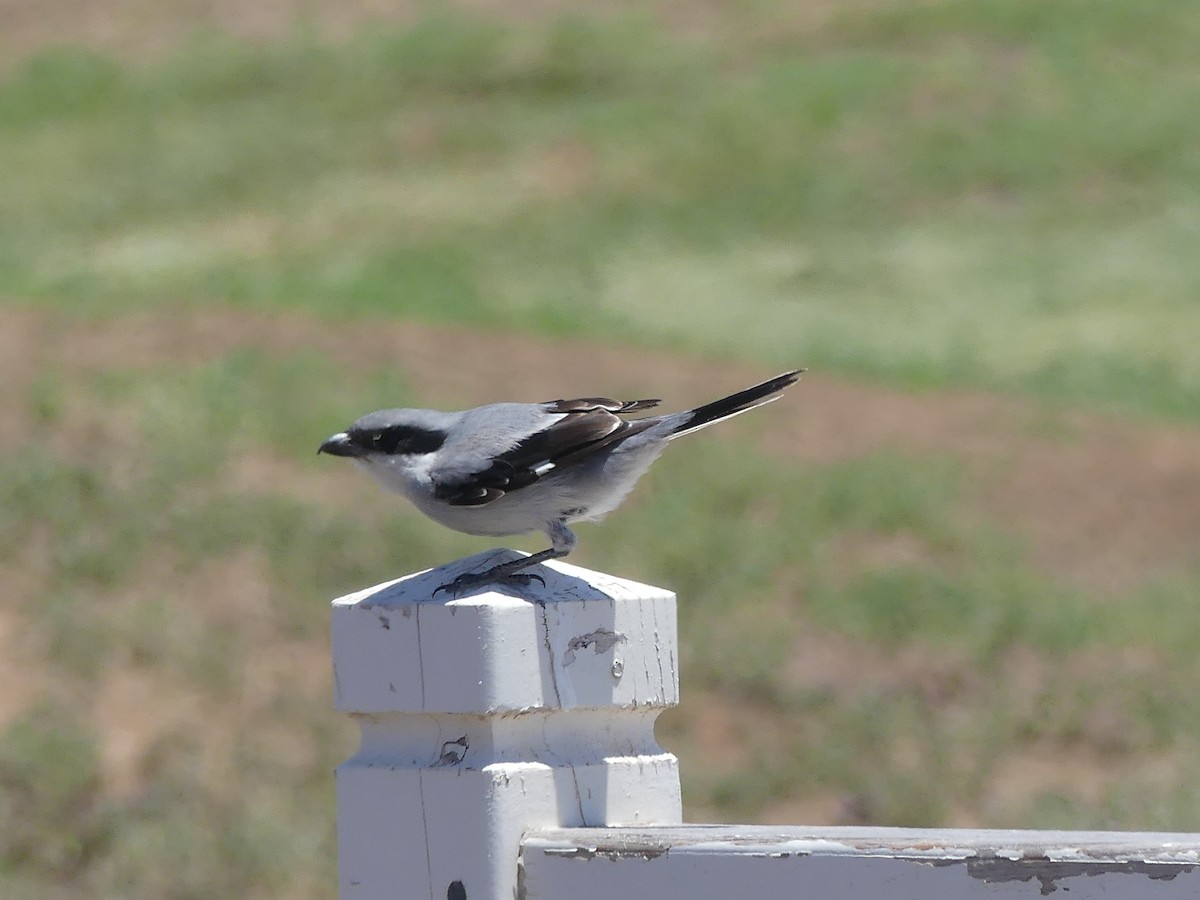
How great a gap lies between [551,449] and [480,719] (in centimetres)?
135

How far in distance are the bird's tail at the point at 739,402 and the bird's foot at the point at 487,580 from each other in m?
0.99

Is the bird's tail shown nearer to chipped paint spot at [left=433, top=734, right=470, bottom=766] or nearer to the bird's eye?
the bird's eye

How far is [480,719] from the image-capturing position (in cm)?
267

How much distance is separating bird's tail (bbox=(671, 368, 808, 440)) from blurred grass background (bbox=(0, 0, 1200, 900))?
15.6 feet

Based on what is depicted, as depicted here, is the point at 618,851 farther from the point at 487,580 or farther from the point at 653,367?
the point at 653,367

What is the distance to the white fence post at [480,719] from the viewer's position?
2.66 meters

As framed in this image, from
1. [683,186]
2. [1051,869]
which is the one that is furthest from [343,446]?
[683,186]

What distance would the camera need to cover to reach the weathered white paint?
2.22 metres

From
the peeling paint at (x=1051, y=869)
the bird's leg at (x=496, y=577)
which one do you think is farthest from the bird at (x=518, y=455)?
the peeling paint at (x=1051, y=869)

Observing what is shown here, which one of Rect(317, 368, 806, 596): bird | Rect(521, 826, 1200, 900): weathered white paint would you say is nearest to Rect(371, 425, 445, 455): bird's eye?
Rect(317, 368, 806, 596): bird

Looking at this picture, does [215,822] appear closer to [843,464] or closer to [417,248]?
[843,464]

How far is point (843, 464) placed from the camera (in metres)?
13.3

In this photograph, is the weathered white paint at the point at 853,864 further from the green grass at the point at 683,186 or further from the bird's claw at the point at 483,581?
the green grass at the point at 683,186

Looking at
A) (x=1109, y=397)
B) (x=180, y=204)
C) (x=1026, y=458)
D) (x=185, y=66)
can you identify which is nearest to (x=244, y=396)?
(x=1026, y=458)
